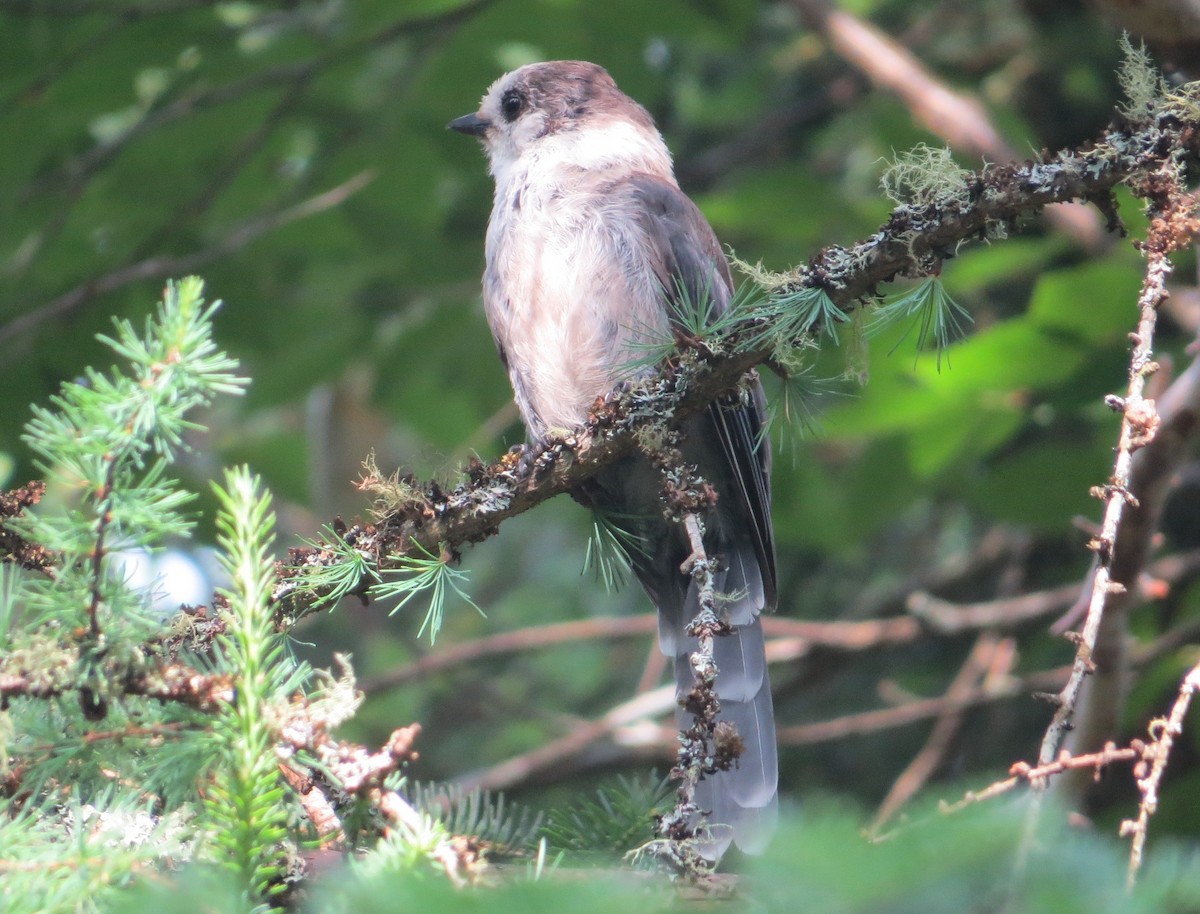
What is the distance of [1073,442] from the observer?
4254mm

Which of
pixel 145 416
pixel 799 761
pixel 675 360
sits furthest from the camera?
pixel 799 761

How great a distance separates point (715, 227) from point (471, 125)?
101 centimetres

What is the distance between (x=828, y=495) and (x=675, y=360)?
241 centimetres

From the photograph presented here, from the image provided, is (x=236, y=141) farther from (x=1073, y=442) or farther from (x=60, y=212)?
(x=1073, y=442)

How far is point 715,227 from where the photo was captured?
4551mm

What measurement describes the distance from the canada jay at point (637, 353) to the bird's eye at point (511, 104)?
438 millimetres

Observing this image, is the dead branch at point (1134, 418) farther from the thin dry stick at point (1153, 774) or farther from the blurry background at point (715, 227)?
the blurry background at point (715, 227)

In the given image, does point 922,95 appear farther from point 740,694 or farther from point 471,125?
point 740,694

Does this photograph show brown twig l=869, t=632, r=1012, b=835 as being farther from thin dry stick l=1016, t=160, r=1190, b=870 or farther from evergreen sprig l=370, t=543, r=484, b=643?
thin dry stick l=1016, t=160, r=1190, b=870

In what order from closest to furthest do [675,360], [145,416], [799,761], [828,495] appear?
[145,416] < [675,360] < [828,495] < [799,761]

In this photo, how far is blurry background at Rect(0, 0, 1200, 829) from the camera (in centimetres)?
393

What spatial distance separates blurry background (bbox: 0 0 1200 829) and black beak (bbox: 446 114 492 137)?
0.38 metres

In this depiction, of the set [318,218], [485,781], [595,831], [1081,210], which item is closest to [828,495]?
[1081,210]

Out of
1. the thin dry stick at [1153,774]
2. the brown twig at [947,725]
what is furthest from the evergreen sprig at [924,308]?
the brown twig at [947,725]
